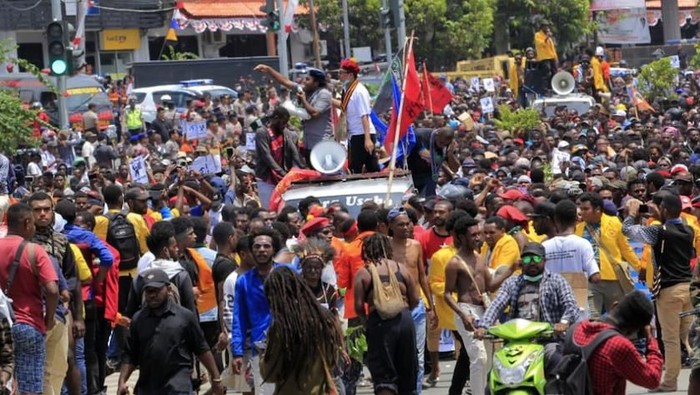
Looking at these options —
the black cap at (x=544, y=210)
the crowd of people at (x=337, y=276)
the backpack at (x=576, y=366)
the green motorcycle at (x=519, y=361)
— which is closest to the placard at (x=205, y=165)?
the crowd of people at (x=337, y=276)

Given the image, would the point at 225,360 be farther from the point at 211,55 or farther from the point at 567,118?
the point at 211,55

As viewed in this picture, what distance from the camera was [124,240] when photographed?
46.0 feet

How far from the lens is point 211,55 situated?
201 ft

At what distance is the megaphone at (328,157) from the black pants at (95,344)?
175 inches

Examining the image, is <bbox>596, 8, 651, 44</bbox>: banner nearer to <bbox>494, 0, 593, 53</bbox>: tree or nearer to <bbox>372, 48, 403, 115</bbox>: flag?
<bbox>494, 0, 593, 53</bbox>: tree

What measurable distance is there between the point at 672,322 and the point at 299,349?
525 centimetres

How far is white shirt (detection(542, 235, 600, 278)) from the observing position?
40.8ft

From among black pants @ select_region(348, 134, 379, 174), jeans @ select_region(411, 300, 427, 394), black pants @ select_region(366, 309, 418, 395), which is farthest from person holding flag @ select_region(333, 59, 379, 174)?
black pants @ select_region(366, 309, 418, 395)

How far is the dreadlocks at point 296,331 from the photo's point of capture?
29.6 feet

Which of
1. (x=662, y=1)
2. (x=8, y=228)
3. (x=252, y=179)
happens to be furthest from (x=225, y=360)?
(x=662, y=1)

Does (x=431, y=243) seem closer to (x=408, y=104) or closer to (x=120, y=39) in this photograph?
(x=408, y=104)

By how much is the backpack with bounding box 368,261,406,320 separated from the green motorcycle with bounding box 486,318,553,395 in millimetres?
1759

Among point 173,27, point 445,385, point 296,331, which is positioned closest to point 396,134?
Answer: point 445,385

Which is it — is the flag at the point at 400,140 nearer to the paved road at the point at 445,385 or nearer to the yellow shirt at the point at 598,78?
the paved road at the point at 445,385
